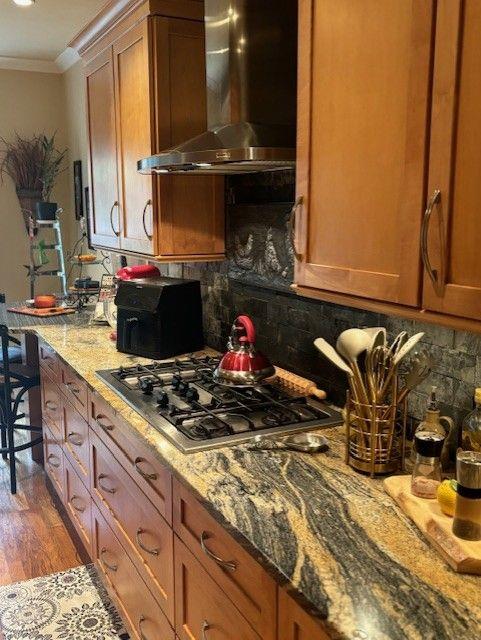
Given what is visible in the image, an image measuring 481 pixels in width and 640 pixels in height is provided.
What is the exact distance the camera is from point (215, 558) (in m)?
1.38

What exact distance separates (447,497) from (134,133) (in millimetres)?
2073

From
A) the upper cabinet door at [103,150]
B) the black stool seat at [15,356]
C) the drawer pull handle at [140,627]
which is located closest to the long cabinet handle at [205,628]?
the drawer pull handle at [140,627]

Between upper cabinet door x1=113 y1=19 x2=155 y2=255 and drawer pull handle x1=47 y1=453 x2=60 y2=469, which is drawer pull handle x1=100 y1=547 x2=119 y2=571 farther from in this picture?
upper cabinet door x1=113 y1=19 x2=155 y2=255

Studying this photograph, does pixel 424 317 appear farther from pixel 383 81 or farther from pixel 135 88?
pixel 135 88

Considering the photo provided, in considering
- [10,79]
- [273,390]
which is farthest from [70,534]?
[10,79]

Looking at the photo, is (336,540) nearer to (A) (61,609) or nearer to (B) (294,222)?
(B) (294,222)

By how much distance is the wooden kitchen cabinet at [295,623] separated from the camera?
105 cm

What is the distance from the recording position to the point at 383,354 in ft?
4.86

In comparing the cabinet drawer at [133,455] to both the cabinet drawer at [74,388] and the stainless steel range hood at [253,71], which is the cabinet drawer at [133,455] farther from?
the stainless steel range hood at [253,71]

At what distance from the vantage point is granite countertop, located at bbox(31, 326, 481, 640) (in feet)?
3.18

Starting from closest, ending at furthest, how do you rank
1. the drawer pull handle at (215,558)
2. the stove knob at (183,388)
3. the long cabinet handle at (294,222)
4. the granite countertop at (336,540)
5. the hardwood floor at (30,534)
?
the granite countertop at (336,540) → the drawer pull handle at (215,558) → the long cabinet handle at (294,222) → the stove knob at (183,388) → the hardwood floor at (30,534)

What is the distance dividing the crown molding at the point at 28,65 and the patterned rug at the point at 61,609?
4.05m

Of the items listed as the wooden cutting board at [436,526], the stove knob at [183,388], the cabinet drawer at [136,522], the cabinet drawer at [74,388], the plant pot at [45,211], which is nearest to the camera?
the wooden cutting board at [436,526]

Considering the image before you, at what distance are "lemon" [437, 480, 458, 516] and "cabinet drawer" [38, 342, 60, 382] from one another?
2.05 m
